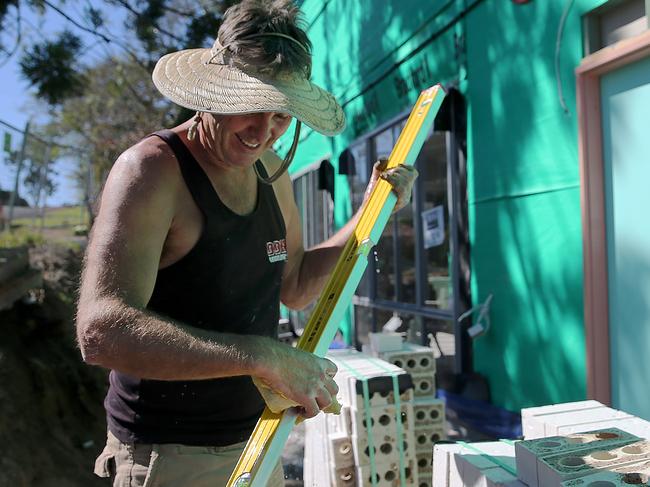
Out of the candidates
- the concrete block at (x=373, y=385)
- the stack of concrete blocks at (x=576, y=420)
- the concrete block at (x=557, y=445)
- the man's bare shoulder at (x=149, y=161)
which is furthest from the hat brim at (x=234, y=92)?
the concrete block at (x=373, y=385)

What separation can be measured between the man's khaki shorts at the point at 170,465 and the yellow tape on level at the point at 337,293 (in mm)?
234

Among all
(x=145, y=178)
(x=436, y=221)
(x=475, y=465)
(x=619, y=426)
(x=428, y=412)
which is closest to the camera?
(x=145, y=178)

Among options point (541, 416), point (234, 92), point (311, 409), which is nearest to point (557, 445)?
point (541, 416)

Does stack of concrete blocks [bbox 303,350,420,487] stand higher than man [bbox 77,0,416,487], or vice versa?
man [bbox 77,0,416,487]

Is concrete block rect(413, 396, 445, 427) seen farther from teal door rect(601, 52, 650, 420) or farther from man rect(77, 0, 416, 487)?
man rect(77, 0, 416, 487)

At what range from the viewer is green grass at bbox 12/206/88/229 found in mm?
11647

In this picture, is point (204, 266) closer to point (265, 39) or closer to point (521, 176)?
point (265, 39)

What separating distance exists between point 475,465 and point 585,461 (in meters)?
0.54

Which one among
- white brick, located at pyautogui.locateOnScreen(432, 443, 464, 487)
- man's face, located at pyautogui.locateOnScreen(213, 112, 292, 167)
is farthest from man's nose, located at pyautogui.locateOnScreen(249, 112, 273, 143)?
white brick, located at pyautogui.locateOnScreen(432, 443, 464, 487)

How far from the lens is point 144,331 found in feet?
4.34

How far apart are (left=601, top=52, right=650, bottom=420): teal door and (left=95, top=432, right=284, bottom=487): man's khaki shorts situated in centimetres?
269

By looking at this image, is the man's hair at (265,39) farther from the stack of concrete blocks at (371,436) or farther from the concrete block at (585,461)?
the stack of concrete blocks at (371,436)

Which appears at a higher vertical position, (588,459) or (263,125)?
(263,125)

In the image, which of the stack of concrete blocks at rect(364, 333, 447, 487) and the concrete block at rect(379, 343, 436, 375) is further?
the concrete block at rect(379, 343, 436, 375)
